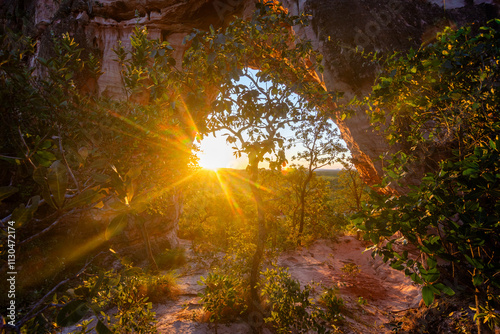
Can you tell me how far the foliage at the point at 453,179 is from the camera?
5.12ft

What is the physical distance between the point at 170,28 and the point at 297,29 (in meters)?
9.48

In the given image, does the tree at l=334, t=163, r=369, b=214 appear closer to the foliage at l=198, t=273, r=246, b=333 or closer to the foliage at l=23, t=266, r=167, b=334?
the foliage at l=198, t=273, r=246, b=333

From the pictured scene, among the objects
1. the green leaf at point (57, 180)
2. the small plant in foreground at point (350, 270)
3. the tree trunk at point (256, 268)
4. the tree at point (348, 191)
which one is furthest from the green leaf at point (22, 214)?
the tree at point (348, 191)

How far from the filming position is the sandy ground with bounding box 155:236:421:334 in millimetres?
5223

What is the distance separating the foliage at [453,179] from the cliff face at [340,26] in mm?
2649

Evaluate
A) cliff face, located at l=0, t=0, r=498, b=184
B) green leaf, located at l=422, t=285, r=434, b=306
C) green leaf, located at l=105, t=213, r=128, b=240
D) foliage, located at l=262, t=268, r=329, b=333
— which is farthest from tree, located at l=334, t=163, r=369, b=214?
green leaf, located at l=105, t=213, r=128, b=240

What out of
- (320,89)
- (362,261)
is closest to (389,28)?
(320,89)

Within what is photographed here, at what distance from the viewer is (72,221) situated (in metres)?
10.3

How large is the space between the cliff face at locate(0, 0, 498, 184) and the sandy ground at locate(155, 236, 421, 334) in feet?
15.0

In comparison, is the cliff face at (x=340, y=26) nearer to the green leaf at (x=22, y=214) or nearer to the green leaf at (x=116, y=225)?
the green leaf at (x=116, y=225)

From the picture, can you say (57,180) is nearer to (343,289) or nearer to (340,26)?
(343,289)

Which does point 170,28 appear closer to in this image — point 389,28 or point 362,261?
point 389,28

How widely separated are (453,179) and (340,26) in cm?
951

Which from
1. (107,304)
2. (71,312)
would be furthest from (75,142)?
(107,304)
